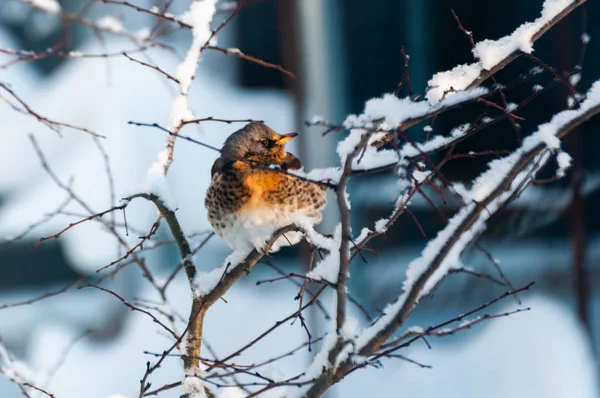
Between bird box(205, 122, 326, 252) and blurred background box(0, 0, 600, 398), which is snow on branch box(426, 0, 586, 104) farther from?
blurred background box(0, 0, 600, 398)

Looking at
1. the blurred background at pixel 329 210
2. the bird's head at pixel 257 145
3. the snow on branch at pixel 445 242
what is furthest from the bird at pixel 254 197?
the blurred background at pixel 329 210

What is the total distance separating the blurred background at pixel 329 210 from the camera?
4.28m

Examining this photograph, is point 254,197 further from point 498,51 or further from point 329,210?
point 329,210

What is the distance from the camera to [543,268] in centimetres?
482

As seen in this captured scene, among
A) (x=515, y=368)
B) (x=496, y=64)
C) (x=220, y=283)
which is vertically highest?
(x=515, y=368)

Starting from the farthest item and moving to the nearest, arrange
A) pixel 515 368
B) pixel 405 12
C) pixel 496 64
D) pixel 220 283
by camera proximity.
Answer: pixel 405 12 → pixel 515 368 → pixel 220 283 → pixel 496 64

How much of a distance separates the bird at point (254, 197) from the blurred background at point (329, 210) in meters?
1.53

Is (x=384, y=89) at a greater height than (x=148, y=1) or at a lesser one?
lesser

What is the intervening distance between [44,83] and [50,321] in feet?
6.37

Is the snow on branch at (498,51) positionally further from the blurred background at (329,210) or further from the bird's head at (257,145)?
the blurred background at (329,210)

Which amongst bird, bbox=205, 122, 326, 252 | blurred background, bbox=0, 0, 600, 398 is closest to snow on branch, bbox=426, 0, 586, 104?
bird, bbox=205, 122, 326, 252

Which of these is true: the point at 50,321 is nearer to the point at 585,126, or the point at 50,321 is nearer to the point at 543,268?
the point at 543,268

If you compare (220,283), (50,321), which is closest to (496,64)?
(220,283)

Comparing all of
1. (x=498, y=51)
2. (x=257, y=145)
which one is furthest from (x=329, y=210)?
(x=498, y=51)
